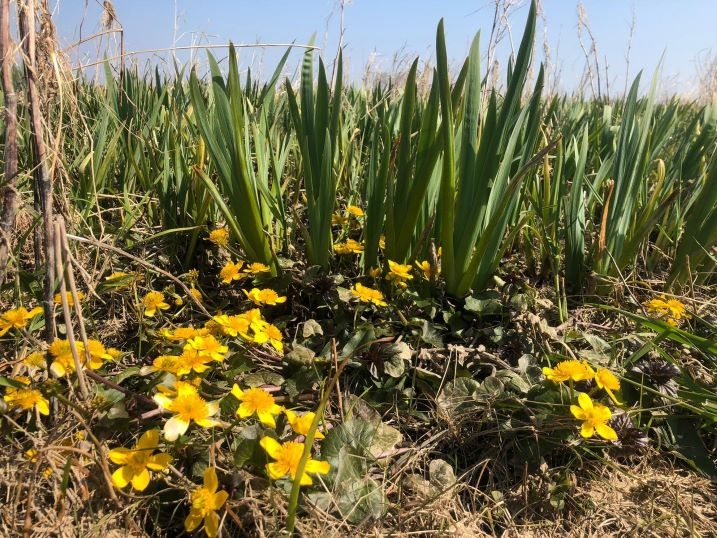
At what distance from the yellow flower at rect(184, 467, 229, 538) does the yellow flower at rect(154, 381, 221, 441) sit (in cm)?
8

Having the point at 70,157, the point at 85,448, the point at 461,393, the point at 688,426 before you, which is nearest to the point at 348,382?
the point at 461,393

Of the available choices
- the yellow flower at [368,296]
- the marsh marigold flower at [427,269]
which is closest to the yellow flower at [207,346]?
the yellow flower at [368,296]

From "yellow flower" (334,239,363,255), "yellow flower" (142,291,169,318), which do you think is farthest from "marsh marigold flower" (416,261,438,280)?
"yellow flower" (142,291,169,318)

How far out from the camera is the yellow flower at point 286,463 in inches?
32.1

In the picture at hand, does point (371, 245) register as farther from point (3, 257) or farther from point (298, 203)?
point (3, 257)

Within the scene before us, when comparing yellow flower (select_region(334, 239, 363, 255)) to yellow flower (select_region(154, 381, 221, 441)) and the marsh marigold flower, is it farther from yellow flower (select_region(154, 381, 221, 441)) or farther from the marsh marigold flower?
yellow flower (select_region(154, 381, 221, 441))

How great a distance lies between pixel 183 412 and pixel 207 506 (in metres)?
0.15

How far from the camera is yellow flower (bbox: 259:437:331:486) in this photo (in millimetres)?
816

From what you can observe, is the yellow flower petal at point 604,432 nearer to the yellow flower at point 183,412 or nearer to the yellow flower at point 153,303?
the yellow flower at point 183,412

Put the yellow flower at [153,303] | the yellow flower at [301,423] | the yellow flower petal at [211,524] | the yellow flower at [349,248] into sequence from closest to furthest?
1. the yellow flower petal at [211,524]
2. the yellow flower at [301,423]
3. the yellow flower at [153,303]
4. the yellow flower at [349,248]

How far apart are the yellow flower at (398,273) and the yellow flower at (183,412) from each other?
1.78ft

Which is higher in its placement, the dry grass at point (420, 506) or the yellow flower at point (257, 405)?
the yellow flower at point (257, 405)

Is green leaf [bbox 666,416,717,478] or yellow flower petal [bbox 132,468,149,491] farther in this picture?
green leaf [bbox 666,416,717,478]

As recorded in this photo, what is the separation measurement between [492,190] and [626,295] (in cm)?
52
